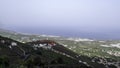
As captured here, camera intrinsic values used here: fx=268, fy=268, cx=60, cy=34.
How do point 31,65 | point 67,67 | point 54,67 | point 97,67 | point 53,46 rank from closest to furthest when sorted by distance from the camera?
point 31,65 < point 54,67 < point 67,67 < point 97,67 < point 53,46

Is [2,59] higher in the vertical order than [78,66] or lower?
higher

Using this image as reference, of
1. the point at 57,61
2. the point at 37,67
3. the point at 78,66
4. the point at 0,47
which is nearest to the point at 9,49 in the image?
the point at 0,47

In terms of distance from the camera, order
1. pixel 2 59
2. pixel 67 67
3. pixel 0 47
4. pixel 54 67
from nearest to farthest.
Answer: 1. pixel 2 59
2. pixel 54 67
3. pixel 67 67
4. pixel 0 47

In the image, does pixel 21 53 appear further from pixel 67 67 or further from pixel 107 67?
pixel 107 67

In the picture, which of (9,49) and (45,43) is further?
(45,43)

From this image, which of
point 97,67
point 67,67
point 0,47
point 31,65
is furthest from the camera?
point 97,67

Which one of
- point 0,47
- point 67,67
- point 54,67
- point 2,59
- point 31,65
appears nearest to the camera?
point 2,59

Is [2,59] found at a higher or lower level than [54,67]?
higher

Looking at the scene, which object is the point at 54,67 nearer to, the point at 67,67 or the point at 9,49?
the point at 67,67

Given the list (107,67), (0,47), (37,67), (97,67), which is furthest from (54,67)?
(107,67)

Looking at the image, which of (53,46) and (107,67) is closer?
(107,67)
